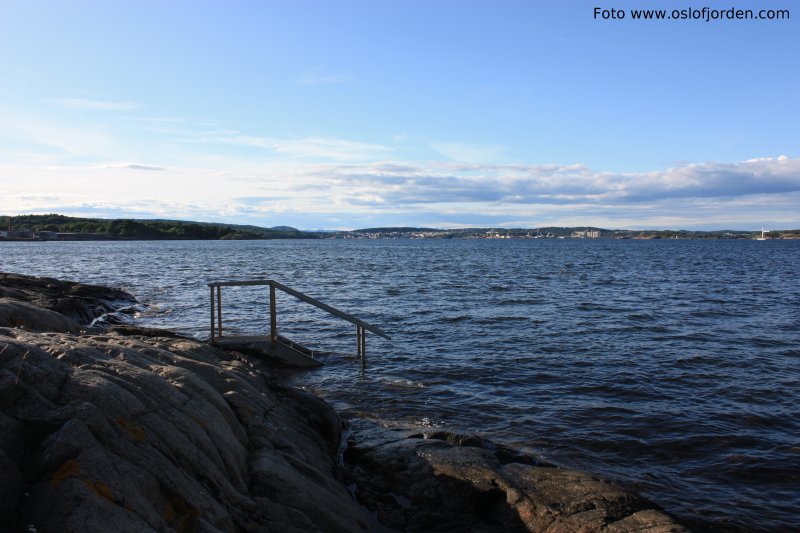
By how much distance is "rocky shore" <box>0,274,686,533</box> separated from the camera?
152 inches

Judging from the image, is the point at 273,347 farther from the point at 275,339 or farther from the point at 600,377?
the point at 600,377

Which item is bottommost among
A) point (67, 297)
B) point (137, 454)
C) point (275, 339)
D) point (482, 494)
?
point (482, 494)

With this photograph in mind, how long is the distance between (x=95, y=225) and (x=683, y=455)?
189m

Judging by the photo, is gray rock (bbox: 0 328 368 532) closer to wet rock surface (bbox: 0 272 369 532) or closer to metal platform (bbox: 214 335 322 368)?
wet rock surface (bbox: 0 272 369 532)

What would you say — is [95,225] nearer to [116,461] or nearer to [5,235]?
[5,235]

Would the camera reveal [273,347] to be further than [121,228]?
No

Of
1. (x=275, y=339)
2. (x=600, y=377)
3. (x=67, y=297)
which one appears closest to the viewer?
(x=600, y=377)

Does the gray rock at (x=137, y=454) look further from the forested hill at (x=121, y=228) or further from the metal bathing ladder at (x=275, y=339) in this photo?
the forested hill at (x=121, y=228)

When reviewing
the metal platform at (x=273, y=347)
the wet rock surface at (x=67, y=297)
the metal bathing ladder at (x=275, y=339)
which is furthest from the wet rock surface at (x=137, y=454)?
the wet rock surface at (x=67, y=297)

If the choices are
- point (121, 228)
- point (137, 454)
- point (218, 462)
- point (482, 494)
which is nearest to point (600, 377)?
point (482, 494)

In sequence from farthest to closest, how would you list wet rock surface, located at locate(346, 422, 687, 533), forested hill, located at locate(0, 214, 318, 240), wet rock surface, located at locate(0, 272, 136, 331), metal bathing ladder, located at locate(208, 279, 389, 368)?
forested hill, located at locate(0, 214, 318, 240)
wet rock surface, located at locate(0, 272, 136, 331)
metal bathing ladder, located at locate(208, 279, 389, 368)
wet rock surface, located at locate(346, 422, 687, 533)

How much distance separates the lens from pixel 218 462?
5.18 metres

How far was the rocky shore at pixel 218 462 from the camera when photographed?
3.86 metres

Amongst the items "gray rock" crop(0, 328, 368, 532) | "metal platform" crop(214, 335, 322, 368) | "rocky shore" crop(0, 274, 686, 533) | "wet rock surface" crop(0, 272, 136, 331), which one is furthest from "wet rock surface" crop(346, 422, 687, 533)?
"wet rock surface" crop(0, 272, 136, 331)
